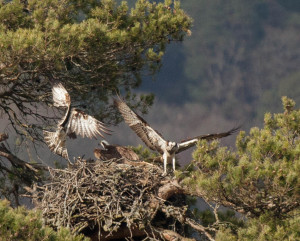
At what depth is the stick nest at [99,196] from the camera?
8.88 meters

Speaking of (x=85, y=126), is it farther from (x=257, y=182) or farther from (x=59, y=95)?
(x=257, y=182)

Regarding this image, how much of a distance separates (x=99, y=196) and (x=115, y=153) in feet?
6.08

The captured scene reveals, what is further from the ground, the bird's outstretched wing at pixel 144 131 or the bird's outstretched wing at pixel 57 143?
the bird's outstretched wing at pixel 144 131

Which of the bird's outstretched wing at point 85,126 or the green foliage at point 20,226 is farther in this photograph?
the bird's outstretched wing at point 85,126

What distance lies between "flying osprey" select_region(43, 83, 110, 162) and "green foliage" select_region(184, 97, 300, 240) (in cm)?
228

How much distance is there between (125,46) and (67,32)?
1830 mm

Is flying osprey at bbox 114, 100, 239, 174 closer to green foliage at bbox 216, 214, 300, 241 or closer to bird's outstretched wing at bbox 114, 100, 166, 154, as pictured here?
bird's outstretched wing at bbox 114, 100, 166, 154

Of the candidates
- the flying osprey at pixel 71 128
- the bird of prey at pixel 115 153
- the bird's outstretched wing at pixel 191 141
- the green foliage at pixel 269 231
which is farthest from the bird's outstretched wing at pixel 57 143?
the green foliage at pixel 269 231

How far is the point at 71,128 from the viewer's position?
1012 centimetres

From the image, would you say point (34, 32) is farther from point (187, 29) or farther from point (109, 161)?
point (187, 29)

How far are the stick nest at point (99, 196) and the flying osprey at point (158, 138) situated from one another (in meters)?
0.70

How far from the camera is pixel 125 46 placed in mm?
11633

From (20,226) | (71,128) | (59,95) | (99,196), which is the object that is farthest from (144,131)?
(20,226)

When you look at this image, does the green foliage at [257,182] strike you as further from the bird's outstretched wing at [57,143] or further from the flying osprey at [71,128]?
the bird's outstretched wing at [57,143]
